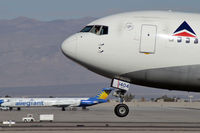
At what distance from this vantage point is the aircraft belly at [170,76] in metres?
31.8

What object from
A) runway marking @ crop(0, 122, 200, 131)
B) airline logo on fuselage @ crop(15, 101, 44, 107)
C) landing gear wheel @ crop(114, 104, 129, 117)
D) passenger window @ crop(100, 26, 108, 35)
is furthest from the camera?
airline logo on fuselage @ crop(15, 101, 44, 107)

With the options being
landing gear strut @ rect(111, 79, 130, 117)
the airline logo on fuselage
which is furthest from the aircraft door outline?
the airline logo on fuselage

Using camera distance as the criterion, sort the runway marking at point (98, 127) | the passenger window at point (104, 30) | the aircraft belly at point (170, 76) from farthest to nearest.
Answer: the runway marking at point (98, 127), the passenger window at point (104, 30), the aircraft belly at point (170, 76)

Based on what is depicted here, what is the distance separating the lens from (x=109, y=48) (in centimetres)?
3155

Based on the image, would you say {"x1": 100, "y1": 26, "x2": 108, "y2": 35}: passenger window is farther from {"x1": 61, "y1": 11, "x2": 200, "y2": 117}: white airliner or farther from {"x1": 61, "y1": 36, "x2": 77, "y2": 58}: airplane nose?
{"x1": 61, "y1": 36, "x2": 77, "y2": 58}: airplane nose

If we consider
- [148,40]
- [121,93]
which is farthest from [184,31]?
[121,93]

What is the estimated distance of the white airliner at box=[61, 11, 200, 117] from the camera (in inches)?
1238

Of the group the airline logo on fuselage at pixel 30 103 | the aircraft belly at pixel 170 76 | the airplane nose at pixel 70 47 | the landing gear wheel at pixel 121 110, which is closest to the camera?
the airplane nose at pixel 70 47

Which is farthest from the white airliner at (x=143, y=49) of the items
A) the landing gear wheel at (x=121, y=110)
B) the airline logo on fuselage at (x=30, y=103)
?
the airline logo on fuselage at (x=30, y=103)

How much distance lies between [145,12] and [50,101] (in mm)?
148908

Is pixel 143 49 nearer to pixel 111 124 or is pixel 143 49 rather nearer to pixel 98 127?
pixel 98 127

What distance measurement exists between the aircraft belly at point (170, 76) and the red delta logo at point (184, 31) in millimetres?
1850

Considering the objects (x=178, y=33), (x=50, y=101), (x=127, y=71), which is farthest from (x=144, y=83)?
(x=50, y=101)

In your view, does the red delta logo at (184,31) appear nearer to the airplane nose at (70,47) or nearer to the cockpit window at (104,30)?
the cockpit window at (104,30)
